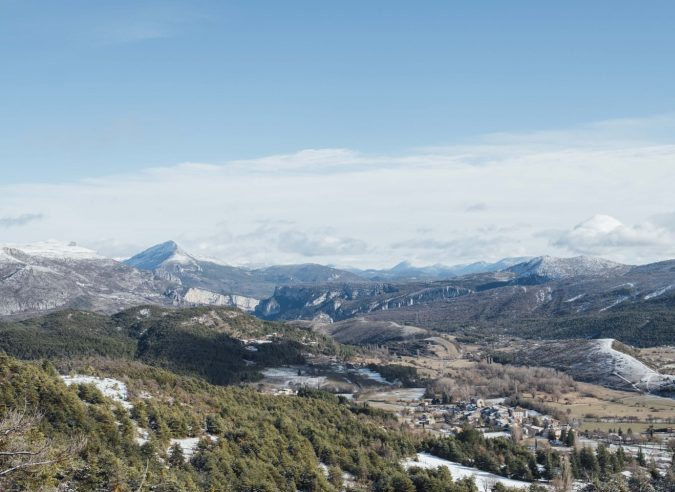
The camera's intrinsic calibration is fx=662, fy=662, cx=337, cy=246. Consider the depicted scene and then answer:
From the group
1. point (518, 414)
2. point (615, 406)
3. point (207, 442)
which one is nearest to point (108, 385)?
point (207, 442)

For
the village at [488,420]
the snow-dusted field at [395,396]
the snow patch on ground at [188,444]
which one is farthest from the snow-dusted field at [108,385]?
the snow-dusted field at [395,396]

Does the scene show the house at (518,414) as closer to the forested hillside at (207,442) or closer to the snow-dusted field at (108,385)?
the forested hillside at (207,442)

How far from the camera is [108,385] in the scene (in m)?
82.4

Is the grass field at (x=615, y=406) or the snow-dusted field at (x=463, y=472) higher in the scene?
the snow-dusted field at (x=463, y=472)

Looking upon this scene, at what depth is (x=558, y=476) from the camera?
88.2 meters

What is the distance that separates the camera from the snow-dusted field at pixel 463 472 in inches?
3337

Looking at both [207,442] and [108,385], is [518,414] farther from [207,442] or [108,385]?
[207,442]

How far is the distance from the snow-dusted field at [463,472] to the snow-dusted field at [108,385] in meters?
35.8

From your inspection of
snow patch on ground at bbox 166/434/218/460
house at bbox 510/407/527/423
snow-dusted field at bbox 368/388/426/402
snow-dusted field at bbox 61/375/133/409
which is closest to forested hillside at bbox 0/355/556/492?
snow patch on ground at bbox 166/434/218/460

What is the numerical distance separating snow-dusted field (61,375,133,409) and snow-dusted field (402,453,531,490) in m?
35.8

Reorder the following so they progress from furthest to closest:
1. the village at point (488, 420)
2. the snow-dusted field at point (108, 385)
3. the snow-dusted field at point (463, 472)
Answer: the village at point (488, 420)
the snow-dusted field at point (463, 472)
the snow-dusted field at point (108, 385)

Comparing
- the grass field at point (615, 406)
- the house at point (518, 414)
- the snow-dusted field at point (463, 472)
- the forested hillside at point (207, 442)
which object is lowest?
the grass field at point (615, 406)

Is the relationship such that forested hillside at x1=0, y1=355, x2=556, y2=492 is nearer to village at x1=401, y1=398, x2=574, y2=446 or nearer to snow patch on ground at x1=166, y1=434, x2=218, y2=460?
snow patch on ground at x1=166, y1=434, x2=218, y2=460

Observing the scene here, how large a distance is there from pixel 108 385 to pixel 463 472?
1877 inches
